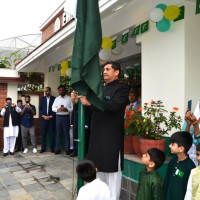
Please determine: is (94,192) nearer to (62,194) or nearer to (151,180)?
(151,180)

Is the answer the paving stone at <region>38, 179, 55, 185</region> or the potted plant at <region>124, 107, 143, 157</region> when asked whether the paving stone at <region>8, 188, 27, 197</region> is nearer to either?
the paving stone at <region>38, 179, 55, 185</region>

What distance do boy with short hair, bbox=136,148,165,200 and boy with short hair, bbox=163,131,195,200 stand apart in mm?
94

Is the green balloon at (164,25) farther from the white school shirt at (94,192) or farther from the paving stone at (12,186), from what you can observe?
the paving stone at (12,186)

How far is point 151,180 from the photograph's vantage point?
98.3 inches

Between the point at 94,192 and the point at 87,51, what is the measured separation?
4.08ft

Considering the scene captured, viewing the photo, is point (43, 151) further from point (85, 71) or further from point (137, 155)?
point (85, 71)

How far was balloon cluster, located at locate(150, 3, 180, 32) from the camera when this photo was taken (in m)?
3.44

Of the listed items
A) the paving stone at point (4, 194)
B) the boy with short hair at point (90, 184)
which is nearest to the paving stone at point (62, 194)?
the paving stone at point (4, 194)

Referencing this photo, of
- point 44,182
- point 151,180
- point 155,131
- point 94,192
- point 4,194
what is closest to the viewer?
point 94,192

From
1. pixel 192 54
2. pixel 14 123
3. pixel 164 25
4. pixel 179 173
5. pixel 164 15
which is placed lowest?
pixel 179 173

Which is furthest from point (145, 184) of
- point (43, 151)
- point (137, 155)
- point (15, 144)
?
point (15, 144)

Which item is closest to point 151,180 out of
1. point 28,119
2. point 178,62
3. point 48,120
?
point 178,62

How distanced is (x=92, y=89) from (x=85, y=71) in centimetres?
17

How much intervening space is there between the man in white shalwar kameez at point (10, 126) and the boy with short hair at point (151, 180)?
5.48 meters
